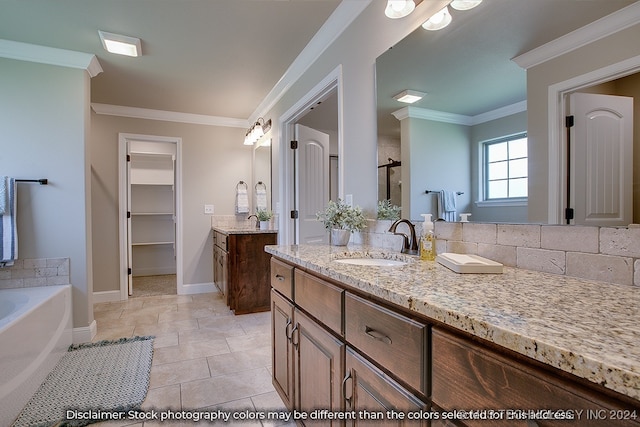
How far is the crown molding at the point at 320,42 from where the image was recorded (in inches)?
76.1

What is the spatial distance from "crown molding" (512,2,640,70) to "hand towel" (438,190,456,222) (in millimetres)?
546

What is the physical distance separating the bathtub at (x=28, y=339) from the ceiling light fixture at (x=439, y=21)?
2.57 metres

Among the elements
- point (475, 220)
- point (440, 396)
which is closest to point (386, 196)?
point (475, 220)

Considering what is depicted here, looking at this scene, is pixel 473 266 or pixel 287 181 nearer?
pixel 473 266

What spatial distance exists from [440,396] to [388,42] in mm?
1662

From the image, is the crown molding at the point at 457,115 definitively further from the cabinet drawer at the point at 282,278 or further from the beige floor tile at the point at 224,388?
the beige floor tile at the point at 224,388

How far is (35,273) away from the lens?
2.55 metres

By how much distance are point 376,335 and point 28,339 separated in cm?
216

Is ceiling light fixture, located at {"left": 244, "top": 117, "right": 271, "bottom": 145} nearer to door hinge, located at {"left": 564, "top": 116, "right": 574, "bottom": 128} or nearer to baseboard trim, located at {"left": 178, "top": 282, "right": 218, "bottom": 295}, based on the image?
baseboard trim, located at {"left": 178, "top": 282, "right": 218, "bottom": 295}

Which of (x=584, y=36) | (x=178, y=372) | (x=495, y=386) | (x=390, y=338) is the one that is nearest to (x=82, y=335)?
(x=178, y=372)

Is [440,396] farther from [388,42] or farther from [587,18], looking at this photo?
[388,42]

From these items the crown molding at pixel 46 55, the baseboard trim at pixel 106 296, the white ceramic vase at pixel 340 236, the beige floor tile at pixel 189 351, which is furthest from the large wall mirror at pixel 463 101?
the baseboard trim at pixel 106 296

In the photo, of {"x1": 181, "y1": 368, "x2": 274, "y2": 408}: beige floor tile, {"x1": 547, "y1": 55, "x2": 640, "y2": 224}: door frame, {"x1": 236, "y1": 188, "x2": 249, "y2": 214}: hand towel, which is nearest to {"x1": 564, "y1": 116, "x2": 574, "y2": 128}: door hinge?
{"x1": 547, "y1": 55, "x2": 640, "y2": 224}: door frame

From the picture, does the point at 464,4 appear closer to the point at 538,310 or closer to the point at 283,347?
the point at 538,310
